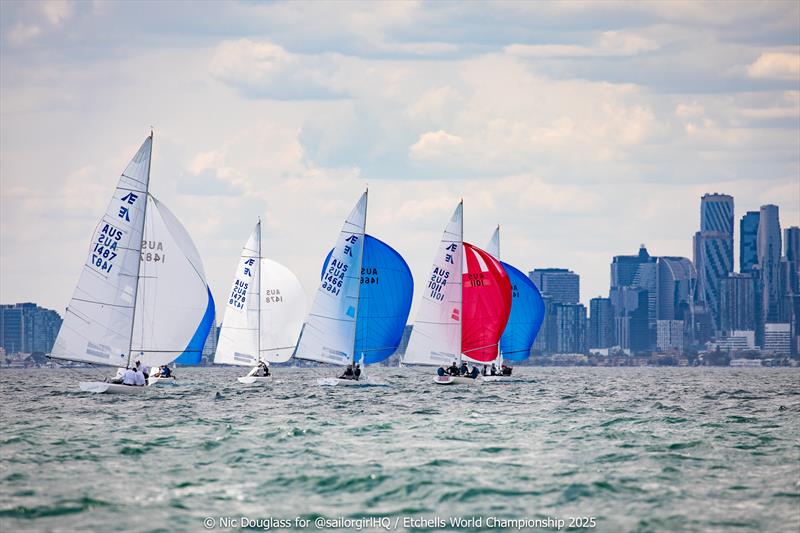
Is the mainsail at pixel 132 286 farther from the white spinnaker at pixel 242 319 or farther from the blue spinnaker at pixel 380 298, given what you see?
the white spinnaker at pixel 242 319

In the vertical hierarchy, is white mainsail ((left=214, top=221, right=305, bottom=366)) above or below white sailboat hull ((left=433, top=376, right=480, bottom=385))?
above

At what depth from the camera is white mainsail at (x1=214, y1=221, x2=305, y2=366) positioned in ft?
301

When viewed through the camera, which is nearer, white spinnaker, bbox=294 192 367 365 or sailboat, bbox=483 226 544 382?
white spinnaker, bbox=294 192 367 365

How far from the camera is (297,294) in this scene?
3826 inches

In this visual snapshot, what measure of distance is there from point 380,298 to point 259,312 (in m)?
23.6

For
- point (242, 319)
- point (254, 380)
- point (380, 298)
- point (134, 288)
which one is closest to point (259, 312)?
point (242, 319)

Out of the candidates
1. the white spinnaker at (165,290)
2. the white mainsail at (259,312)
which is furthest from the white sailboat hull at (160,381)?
the white spinnaker at (165,290)

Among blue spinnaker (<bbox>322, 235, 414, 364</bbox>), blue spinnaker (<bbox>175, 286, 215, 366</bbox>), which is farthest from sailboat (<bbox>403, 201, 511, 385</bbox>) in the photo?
blue spinnaker (<bbox>175, 286, 215, 366</bbox>)

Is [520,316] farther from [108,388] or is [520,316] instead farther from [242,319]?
[108,388]

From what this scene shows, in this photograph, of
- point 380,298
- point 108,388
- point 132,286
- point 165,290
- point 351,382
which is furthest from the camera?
point 351,382

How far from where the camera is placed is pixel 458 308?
77500 mm

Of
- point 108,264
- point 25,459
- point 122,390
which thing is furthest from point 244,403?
point 25,459

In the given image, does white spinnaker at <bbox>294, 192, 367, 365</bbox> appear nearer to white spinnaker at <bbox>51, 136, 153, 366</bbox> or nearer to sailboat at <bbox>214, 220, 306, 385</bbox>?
white spinnaker at <bbox>51, 136, 153, 366</bbox>

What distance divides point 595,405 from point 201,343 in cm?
2445
